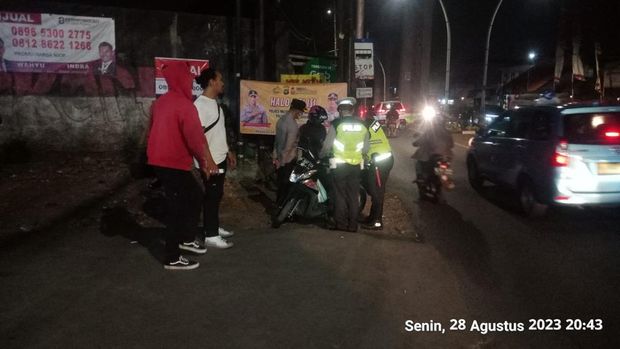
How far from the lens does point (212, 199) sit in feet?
18.9

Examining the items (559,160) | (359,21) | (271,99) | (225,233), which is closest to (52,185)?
(225,233)

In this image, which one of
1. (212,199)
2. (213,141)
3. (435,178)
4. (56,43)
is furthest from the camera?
(56,43)

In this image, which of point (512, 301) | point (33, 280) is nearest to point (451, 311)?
point (512, 301)

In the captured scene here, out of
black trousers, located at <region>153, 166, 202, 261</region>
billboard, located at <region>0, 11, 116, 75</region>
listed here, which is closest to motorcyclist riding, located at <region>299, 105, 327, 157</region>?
black trousers, located at <region>153, 166, 202, 261</region>

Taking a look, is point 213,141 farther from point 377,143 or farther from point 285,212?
point 377,143

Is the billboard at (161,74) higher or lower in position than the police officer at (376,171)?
higher

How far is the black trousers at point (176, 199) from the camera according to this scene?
16.4 feet

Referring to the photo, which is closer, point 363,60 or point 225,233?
point 225,233

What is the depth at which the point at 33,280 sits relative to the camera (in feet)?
15.9

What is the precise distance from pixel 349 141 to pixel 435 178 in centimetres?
319

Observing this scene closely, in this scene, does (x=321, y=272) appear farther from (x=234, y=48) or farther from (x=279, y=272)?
(x=234, y=48)

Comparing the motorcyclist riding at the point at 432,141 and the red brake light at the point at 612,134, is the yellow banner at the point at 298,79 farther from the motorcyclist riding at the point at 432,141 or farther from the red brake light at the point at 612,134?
the red brake light at the point at 612,134

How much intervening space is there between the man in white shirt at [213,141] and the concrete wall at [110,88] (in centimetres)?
735

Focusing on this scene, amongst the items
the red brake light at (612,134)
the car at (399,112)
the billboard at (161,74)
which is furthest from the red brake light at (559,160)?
the car at (399,112)
